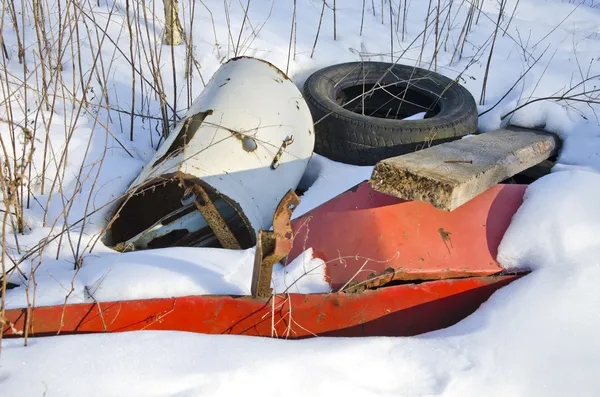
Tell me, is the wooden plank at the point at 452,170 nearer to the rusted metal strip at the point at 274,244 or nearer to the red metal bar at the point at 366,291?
the red metal bar at the point at 366,291

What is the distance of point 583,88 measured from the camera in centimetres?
A: 417

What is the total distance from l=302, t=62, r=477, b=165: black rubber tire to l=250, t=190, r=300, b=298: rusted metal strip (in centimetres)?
162

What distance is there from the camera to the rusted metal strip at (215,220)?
2.64 metres

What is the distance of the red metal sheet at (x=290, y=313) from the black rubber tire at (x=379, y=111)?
1.40 meters

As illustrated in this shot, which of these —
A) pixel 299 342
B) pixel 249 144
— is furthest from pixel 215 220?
pixel 299 342

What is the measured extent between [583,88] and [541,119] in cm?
72

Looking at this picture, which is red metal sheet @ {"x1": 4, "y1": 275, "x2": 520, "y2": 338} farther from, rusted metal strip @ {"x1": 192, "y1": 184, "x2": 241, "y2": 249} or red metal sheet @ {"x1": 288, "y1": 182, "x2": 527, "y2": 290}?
rusted metal strip @ {"x1": 192, "y1": 184, "x2": 241, "y2": 249}

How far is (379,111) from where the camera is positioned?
433cm


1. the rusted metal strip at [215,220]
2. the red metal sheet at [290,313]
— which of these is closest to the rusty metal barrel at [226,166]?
the rusted metal strip at [215,220]

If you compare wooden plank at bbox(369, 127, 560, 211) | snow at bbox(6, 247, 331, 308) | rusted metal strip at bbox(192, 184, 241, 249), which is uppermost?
wooden plank at bbox(369, 127, 560, 211)

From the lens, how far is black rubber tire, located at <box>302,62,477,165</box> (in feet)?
11.2

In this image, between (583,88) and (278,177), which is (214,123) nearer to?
(278,177)

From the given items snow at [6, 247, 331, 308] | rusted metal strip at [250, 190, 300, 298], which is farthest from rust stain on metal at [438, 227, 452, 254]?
rusted metal strip at [250, 190, 300, 298]

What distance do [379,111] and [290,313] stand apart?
8.70 ft
